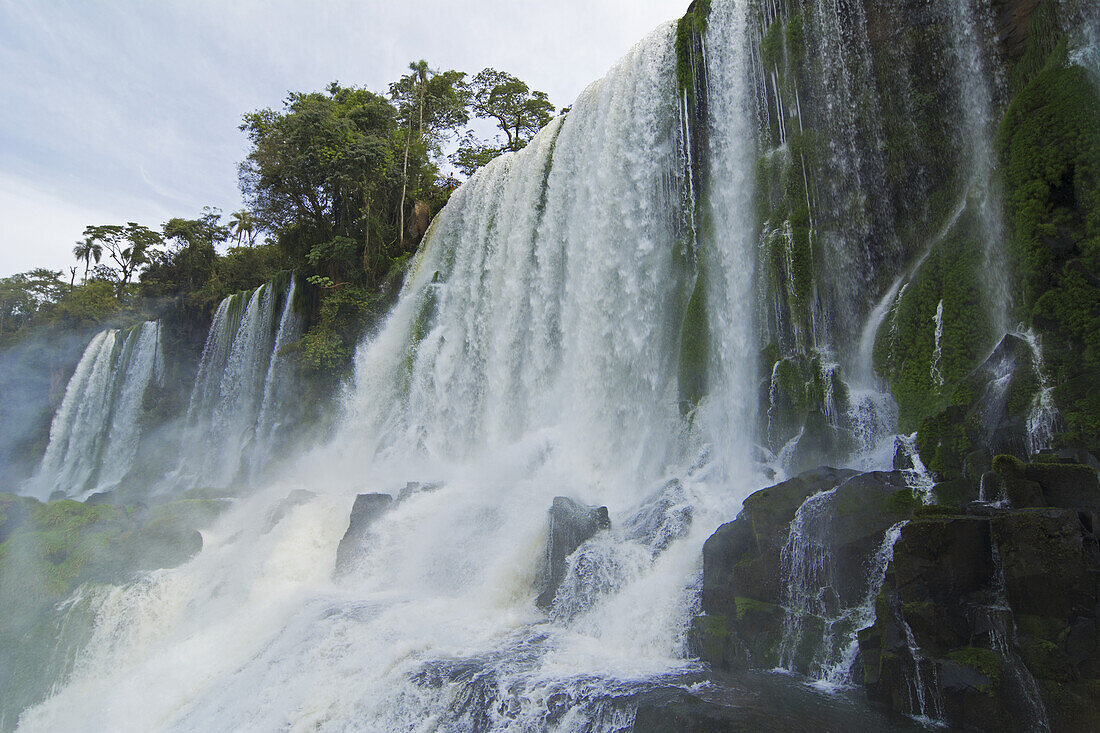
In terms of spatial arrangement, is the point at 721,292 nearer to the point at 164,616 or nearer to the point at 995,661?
the point at 995,661

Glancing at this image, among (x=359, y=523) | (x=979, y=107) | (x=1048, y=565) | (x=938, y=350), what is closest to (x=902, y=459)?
(x=938, y=350)

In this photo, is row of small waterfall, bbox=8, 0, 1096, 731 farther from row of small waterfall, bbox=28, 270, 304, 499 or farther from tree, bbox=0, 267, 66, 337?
tree, bbox=0, 267, 66, 337

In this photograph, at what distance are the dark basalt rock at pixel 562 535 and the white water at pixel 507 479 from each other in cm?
23

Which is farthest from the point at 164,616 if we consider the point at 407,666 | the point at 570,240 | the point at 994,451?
the point at 994,451

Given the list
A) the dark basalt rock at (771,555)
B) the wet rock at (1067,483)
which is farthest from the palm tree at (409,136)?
the wet rock at (1067,483)

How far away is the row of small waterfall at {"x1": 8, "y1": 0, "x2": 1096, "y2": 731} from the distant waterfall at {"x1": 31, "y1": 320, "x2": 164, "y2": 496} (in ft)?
47.7

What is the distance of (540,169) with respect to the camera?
17.7 metres

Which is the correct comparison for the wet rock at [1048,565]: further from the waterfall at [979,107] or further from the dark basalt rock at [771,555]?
the waterfall at [979,107]

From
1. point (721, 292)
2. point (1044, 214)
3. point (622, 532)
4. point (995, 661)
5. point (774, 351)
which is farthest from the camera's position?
point (721, 292)

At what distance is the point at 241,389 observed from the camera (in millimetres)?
24734

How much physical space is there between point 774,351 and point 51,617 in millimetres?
12599

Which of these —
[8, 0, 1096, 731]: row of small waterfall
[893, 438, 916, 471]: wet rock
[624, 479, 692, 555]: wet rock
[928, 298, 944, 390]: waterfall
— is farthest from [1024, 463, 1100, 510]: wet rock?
[624, 479, 692, 555]: wet rock

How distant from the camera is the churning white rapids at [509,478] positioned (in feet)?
25.0

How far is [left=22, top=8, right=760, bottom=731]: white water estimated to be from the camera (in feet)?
24.9
